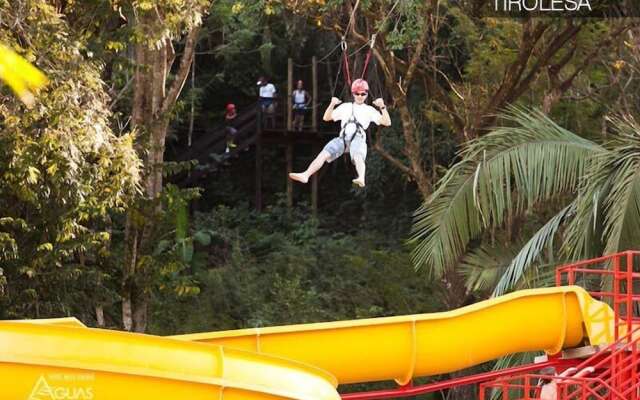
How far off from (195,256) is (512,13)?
8905 mm

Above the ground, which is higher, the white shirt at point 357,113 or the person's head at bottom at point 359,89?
the person's head at bottom at point 359,89

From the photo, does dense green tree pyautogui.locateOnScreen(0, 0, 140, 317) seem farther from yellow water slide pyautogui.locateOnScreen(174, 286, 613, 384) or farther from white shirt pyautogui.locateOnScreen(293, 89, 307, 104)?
white shirt pyautogui.locateOnScreen(293, 89, 307, 104)

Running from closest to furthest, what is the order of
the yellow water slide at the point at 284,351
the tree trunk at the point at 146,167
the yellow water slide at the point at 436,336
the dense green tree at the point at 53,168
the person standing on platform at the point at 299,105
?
the yellow water slide at the point at 284,351, the yellow water slide at the point at 436,336, the dense green tree at the point at 53,168, the tree trunk at the point at 146,167, the person standing on platform at the point at 299,105

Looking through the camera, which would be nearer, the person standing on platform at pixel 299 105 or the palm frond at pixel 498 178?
the palm frond at pixel 498 178

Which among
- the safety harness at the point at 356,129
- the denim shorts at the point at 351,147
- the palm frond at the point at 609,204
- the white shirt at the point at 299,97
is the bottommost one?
the palm frond at the point at 609,204

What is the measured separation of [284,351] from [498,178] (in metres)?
4.96

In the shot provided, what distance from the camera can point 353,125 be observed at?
1284cm

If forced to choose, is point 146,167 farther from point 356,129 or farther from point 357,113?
point 357,113

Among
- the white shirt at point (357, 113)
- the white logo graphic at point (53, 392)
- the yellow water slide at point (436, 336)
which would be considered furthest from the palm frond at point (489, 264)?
the white logo graphic at point (53, 392)

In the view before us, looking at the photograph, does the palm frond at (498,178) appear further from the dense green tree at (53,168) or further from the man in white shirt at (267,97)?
the man in white shirt at (267,97)

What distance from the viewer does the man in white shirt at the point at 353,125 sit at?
12680mm

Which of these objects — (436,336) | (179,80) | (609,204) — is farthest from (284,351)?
(179,80)

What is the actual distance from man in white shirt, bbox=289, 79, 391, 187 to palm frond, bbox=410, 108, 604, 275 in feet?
9.11

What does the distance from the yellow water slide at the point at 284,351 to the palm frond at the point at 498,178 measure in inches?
113
